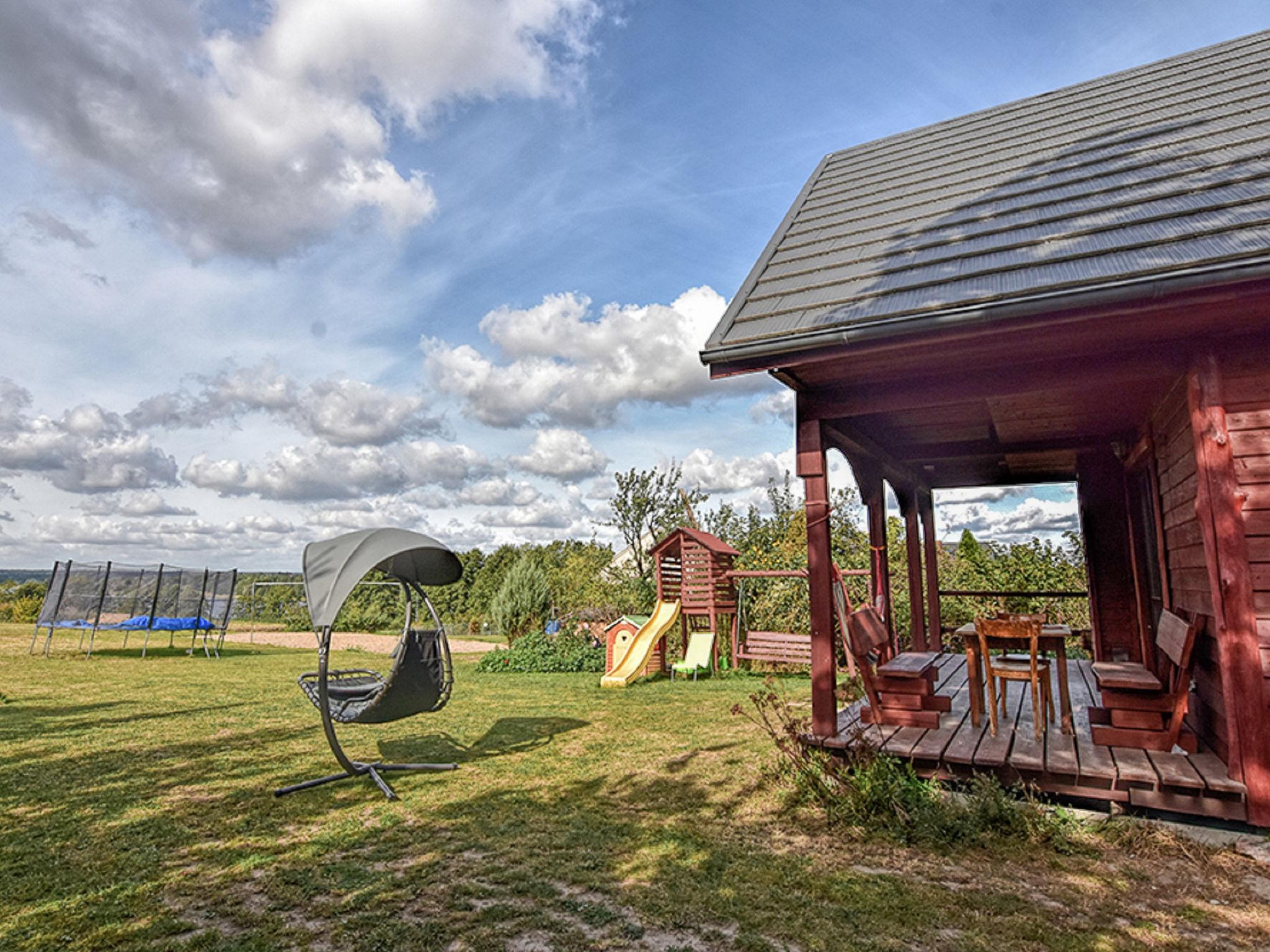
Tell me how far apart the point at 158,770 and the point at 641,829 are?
147 inches

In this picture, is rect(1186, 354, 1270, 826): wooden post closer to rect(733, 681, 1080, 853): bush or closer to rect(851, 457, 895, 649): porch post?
rect(733, 681, 1080, 853): bush

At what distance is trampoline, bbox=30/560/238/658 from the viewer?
14.2 meters

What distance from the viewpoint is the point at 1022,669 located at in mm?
4590

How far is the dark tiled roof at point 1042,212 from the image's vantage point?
352 centimetres

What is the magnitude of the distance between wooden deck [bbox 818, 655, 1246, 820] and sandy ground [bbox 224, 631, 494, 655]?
12.2m

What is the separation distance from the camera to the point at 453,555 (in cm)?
527

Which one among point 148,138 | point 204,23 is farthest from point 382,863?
point 204,23

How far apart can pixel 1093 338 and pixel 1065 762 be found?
2.34m

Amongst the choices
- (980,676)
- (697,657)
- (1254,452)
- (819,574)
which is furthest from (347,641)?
(1254,452)

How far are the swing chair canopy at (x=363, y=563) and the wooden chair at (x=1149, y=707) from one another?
450 cm

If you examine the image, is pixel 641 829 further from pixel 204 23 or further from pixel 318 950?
pixel 204 23

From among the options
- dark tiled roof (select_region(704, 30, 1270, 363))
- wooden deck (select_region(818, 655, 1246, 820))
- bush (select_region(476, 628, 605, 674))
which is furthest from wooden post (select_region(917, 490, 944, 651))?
bush (select_region(476, 628, 605, 674))

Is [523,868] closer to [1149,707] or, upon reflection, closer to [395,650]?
[395,650]

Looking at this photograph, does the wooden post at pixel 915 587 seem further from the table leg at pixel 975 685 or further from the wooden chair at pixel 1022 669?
the table leg at pixel 975 685
